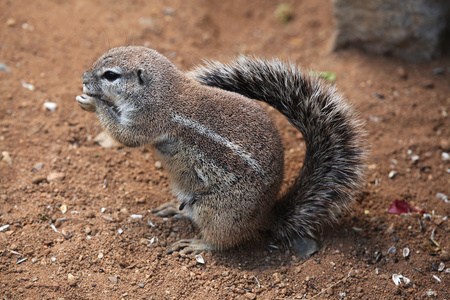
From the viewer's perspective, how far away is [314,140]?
3939mm

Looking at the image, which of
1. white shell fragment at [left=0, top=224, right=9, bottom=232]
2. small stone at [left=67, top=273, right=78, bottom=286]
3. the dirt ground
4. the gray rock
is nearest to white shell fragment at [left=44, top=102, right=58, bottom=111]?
the dirt ground

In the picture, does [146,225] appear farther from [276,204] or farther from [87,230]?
[276,204]

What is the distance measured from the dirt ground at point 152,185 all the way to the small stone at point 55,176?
17mm

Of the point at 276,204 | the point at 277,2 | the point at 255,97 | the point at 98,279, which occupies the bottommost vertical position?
the point at 98,279

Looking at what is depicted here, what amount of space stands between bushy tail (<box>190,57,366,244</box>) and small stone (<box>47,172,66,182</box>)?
1945mm

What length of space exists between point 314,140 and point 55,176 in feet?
8.27

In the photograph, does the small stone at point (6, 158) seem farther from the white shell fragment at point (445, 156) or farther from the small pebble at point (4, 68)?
the white shell fragment at point (445, 156)

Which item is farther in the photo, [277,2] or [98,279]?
[277,2]

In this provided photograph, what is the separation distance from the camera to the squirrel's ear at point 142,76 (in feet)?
12.5

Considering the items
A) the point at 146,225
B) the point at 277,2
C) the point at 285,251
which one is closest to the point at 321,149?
the point at 285,251

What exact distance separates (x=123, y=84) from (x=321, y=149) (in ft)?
6.11

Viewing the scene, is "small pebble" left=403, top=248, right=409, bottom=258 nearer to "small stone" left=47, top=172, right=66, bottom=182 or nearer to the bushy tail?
the bushy tail

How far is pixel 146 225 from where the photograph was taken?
4.07 m

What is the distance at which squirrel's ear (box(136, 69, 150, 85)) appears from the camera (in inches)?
149
